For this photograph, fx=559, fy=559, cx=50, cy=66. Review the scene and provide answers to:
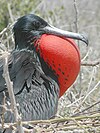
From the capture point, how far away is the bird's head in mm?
3301

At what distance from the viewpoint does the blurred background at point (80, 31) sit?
3640mm

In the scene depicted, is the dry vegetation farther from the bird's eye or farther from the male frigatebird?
the bird's eye

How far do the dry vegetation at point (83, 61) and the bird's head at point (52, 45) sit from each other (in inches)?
8.6

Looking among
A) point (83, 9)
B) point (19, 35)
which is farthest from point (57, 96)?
point (83, 9)

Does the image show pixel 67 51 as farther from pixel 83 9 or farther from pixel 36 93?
pixel 83 9

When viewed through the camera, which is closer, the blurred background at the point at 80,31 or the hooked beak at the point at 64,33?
the hooked beak at the point at 64,33

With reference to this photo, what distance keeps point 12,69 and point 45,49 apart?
0.25 m

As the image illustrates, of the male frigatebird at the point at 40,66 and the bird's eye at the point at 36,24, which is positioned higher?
the bird's eye at the point at 36,24

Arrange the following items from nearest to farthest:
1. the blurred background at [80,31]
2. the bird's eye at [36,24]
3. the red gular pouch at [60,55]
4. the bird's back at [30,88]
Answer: the bird's back at [30,88] < the red gular pouch at [60,55] < the bird's eye at [36,24] < the blurred background at [80,31]

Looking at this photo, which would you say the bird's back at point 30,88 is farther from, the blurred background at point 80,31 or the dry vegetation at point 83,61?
the blurred background at point 80,31

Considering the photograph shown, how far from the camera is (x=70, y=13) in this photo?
753 centimetres

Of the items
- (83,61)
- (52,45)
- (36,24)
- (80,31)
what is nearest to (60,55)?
(52,45)

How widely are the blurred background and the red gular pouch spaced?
0.78 ft

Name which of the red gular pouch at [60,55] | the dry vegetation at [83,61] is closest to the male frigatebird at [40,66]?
the red gular pouch at [60,55]
